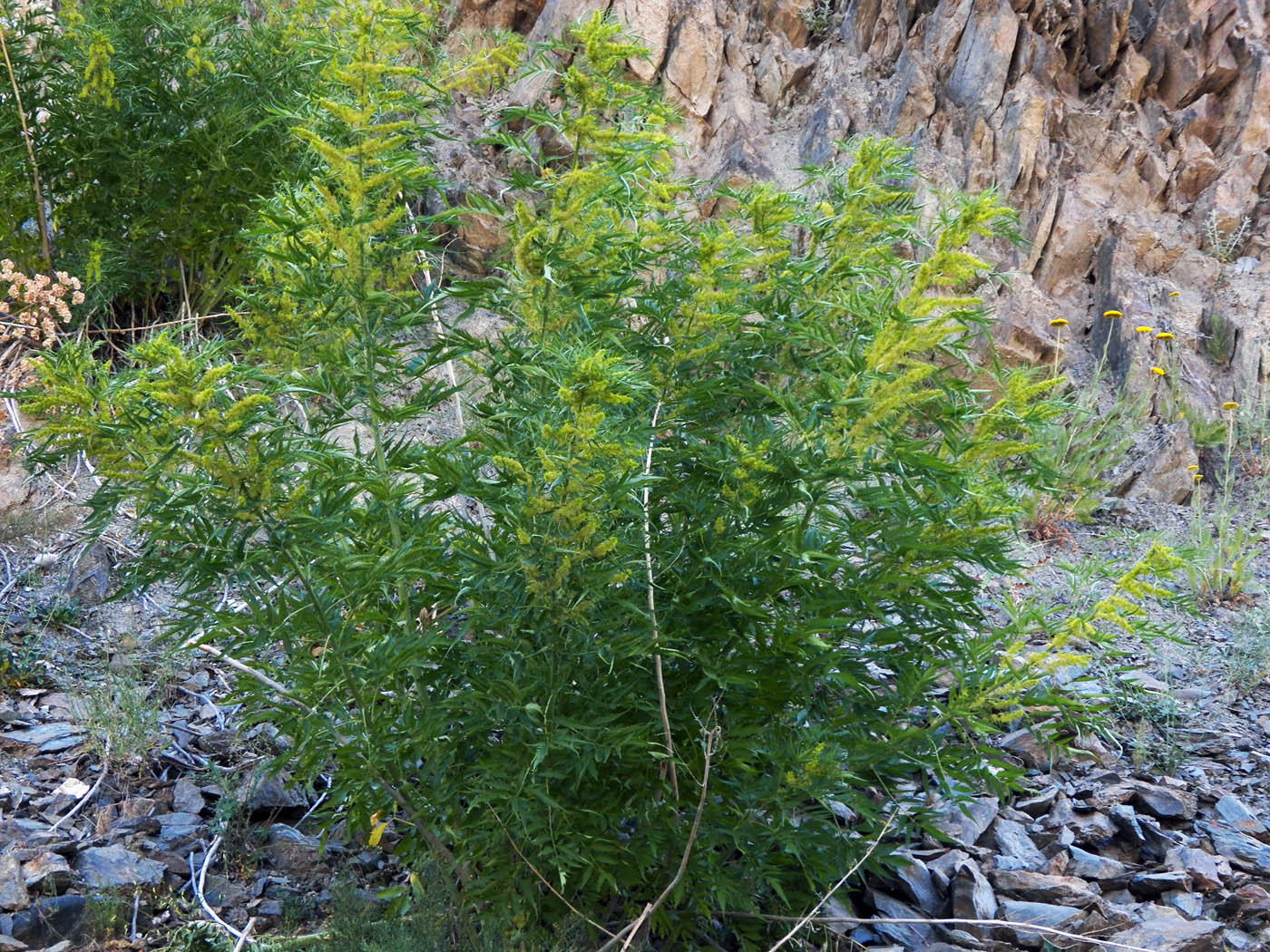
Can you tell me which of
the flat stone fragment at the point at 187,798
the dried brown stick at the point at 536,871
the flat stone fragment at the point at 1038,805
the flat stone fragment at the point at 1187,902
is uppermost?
the dried brown stick at the point at 536,871

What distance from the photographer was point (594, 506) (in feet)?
6.97

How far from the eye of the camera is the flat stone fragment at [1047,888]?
320cm

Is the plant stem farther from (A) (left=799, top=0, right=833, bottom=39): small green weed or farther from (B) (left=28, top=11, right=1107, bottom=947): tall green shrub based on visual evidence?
(A) (left=799, top=0, right=833, bottom=39): small green weed

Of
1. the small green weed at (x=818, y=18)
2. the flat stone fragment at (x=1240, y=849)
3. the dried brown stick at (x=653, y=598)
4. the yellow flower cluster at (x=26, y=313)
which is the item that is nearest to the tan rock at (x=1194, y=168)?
the small green weed at (x=818, y=18)

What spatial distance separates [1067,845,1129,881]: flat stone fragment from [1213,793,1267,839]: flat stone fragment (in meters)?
0.51

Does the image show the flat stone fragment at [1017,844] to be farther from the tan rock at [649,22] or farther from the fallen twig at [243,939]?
the tan rock at [649,22]

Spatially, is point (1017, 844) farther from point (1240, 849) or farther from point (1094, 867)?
point (1240, 849)

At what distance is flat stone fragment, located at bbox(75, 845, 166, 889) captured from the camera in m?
3.01

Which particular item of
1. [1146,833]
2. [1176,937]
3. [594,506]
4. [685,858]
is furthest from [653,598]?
[1146,833]

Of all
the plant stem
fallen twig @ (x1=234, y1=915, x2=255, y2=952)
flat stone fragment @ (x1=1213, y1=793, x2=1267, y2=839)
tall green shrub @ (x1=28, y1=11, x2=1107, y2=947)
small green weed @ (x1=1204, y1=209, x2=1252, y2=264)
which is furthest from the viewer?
small green weed @ (x1=1204, y1=209, x2=1252, y2=264)

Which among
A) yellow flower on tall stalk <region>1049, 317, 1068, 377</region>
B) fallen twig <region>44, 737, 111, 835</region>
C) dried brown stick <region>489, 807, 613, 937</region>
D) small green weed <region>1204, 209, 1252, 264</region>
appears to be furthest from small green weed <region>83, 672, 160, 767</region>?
small green weed <region>1204, 209, 1252, 264</region>

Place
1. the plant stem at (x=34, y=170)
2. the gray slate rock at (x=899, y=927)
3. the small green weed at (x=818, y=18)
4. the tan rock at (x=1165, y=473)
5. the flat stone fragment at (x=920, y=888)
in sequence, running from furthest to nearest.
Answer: the small green weed at (x=818, y=18), the tan rock at (x=1165, y=473), the plant stem at (x=34, y=170), the flat stone fragment at (x=920, y=888), the gray slate rock at (x=899, y=927)

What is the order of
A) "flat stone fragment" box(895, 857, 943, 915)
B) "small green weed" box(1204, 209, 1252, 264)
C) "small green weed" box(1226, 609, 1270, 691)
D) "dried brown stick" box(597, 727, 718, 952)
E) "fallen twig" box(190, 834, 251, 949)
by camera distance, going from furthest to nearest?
"small green weed" box(1204, 209, 1252, 264) < "small green weed" box(1226, 609, 1270, 691) < "flat stone fragment" box(895, 857, 943, 915) < "fallen twig" box(190, 834, 251, 949) < "dried brown stick" box(597, 727, 718, 952)

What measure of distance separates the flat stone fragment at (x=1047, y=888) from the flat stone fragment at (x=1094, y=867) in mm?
97
